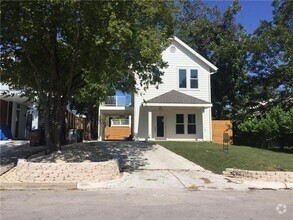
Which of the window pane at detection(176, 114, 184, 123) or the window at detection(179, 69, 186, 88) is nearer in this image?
the window pane at detection(176, 114, 184, 123)

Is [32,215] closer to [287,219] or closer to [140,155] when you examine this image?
[287,219]

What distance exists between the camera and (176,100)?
2658cm

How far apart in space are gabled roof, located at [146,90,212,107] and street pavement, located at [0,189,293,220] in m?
15.6

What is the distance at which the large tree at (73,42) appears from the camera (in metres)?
11.9

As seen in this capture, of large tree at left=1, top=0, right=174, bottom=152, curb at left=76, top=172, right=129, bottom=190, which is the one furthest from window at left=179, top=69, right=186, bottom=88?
curb at left=76, top=172, right=129, bottom=190

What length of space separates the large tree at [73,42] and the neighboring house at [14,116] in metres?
8.78

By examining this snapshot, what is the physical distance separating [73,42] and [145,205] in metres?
8.21

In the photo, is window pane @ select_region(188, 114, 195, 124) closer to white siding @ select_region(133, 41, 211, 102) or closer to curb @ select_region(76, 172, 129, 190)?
white siding @ select_region(133, 41, 211, 102)

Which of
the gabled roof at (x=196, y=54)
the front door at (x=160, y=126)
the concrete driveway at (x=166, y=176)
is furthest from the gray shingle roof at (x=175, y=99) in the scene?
the concrete driveway at (x=166, y=176)

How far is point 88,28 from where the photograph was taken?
41.7 feet

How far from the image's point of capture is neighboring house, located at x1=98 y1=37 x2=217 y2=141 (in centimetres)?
2755

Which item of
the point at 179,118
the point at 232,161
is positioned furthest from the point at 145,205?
the point at 179,118

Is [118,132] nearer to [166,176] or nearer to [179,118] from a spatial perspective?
[179,118]

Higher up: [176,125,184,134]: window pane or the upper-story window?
the upper-story window
